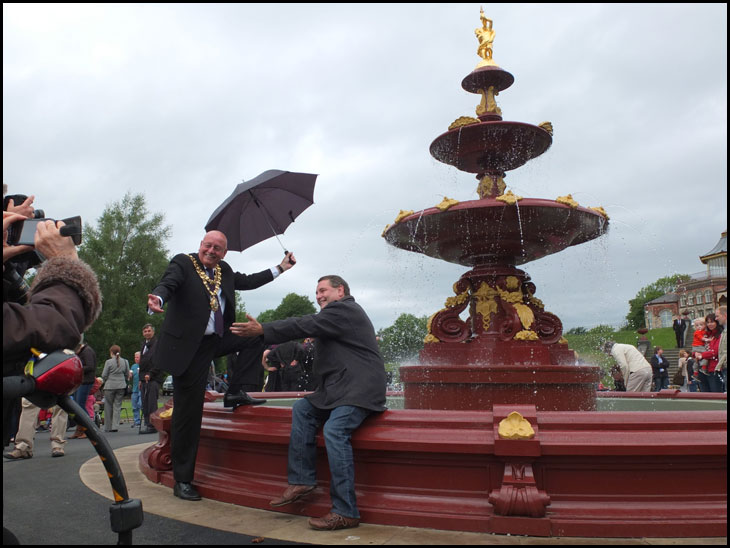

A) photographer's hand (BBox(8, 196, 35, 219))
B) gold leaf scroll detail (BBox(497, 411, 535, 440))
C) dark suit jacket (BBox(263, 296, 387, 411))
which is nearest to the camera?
photographer's hand (BBox(8, 196, 35, 219))

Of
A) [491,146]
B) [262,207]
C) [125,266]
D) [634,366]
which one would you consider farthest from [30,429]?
[125,266]

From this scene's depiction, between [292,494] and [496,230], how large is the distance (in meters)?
4.08

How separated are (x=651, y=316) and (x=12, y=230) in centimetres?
10891

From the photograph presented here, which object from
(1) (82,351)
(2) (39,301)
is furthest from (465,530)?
(1) (82,351)

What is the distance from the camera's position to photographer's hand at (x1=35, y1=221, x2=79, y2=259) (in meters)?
2.28

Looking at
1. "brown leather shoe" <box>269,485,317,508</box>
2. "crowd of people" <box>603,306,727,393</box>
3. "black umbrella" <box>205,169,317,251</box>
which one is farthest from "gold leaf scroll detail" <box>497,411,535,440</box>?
"crowd of people" <box>603,306,727,393</box>

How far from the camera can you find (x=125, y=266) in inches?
1571

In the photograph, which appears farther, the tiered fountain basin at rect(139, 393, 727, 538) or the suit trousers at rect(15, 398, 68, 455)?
the suit trousers at rect(15, 398, 68, 455)

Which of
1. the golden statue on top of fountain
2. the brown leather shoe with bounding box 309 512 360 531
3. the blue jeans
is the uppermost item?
the golden statue on top of fountain

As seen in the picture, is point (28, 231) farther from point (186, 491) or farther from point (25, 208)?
point (186, 491)

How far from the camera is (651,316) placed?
99.2m

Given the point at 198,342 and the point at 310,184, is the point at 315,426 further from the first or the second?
the point at 310,184

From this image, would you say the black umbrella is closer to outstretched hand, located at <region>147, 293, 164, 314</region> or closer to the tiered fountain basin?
outstretched hand, located at <region>147, 293, 164, 314</region>

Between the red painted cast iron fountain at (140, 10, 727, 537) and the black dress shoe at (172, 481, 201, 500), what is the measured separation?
84mm
